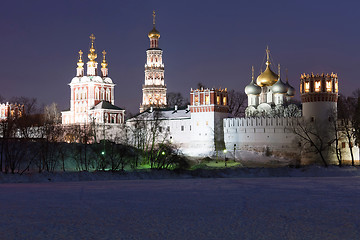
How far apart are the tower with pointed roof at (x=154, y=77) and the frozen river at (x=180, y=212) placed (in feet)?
181

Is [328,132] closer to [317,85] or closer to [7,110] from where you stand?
[317,85]

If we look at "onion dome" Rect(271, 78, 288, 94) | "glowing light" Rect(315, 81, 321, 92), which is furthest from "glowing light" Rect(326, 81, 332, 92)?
"onion dome" Rect(271, 78, 288, 94)

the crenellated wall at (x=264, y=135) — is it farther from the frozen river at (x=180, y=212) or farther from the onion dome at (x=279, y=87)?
the frozen river at (x=180, y=212)

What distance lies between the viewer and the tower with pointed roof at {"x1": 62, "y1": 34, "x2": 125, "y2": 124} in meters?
72.5

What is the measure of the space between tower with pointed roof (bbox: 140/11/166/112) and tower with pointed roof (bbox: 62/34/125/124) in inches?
202

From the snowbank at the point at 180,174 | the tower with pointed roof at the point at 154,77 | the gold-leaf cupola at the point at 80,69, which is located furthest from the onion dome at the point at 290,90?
the gold-leaf cupola at the point at 80,69

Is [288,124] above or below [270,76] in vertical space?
below

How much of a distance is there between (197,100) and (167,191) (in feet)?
126

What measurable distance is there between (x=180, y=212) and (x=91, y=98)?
197 ft

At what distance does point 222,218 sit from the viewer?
14.9 m

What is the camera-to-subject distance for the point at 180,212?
16.0 metres

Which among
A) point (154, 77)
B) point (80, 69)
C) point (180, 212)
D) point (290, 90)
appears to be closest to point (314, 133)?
point (290, 90)

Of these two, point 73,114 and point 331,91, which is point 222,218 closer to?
point 331,91

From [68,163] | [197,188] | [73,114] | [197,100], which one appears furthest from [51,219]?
[73,114]
